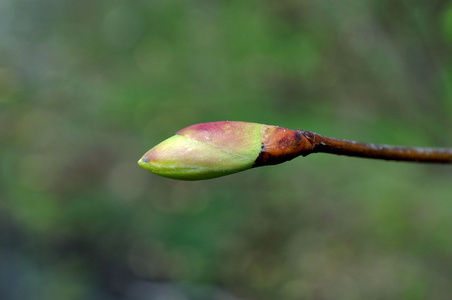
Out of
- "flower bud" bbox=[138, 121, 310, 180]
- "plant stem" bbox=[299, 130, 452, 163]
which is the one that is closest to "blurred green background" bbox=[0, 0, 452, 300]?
"plant stem" bbox=[299, 130, 452, 163]

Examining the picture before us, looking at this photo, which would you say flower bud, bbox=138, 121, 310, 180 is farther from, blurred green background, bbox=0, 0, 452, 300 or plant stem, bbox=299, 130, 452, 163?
blurred green background, bbox=0, 0, 452, 300

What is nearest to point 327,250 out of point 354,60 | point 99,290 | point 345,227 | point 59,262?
point 345,227

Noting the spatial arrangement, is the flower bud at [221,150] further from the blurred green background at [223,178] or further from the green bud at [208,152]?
the blurred green background at [223,178]

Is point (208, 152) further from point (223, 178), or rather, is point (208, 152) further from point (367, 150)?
point (223, 178)

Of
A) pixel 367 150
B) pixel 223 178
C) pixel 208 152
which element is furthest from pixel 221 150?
pixel 223 178

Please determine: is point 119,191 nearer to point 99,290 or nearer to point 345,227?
point 99,290

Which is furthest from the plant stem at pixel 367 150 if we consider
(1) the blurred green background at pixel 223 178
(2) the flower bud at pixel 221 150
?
(1) the blurred green background at pixel 223 178
